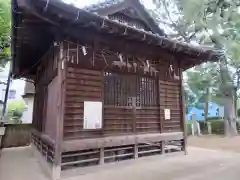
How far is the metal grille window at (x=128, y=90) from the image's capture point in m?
5.87

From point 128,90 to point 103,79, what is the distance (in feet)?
2.93

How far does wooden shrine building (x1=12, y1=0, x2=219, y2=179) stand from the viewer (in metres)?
4.80

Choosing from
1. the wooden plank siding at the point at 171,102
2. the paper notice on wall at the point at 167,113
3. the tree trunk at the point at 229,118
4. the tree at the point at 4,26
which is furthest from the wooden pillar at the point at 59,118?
the tree trunk at the point at 229,118

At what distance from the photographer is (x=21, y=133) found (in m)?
11.1

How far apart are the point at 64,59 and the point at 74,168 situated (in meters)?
2.58

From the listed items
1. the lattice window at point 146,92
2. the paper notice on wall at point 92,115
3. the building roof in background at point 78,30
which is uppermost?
the building roof in background at point 78,30

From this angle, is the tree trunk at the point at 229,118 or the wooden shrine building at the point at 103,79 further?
the tree trunk at the point at 229,118

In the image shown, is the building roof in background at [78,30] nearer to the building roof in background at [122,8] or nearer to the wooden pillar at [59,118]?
the building roof in background at [122,8]

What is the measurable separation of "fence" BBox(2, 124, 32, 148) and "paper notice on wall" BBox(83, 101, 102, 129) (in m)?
6.93

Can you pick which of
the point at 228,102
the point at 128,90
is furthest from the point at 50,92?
the point at 228,102

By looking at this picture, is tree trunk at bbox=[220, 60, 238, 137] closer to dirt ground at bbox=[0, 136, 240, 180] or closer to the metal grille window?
dirt ground at bbox=[0, 136, 240, 180]

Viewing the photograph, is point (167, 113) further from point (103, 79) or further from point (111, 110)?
point (103, 79)

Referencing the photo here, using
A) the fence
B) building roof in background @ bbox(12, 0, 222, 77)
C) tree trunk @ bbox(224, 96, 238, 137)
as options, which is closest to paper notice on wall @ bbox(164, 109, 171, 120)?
building roof in background @ bbox(12, 0, 222, 77)

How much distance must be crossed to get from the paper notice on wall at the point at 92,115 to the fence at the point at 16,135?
6931mm
